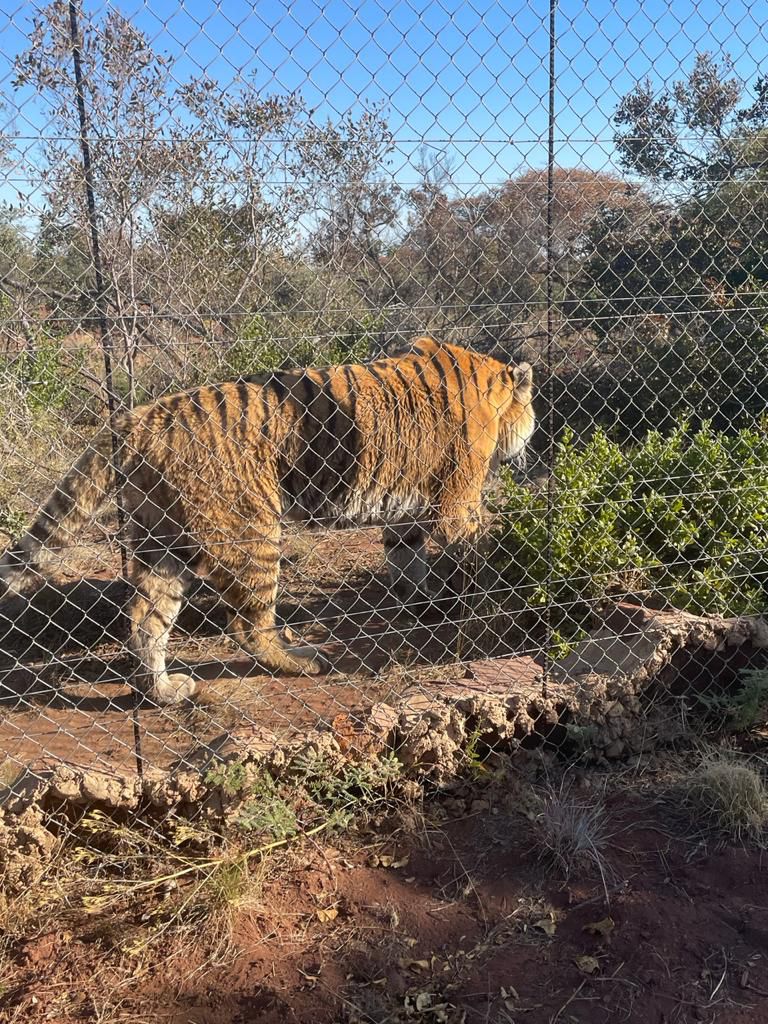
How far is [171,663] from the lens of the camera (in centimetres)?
441

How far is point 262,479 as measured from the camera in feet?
13.1

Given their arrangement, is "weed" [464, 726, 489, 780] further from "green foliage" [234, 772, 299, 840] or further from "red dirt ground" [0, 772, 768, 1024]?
"green foliage" [234, 772, 299, 840]

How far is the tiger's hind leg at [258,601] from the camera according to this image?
3.99 m

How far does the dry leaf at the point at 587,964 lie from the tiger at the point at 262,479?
6.30 ft

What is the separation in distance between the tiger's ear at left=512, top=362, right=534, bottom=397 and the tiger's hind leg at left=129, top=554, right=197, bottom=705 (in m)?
2.32

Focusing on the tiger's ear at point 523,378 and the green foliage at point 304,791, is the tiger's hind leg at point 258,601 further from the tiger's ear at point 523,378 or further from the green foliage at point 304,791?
the tiger's ear at point 523,378

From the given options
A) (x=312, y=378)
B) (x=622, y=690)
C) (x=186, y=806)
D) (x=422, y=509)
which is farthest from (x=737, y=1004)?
(x=312, y=378)

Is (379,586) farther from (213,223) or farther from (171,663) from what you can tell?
(213,223)

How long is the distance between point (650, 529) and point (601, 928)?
2304 mm

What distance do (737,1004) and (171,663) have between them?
122 inches

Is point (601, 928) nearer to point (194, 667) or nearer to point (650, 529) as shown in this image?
point (650, 529)

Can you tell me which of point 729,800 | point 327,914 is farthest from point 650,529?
point 327,914

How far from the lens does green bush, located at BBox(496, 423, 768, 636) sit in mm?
4043

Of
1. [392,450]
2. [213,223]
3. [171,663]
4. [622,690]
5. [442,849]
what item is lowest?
[171,663]
